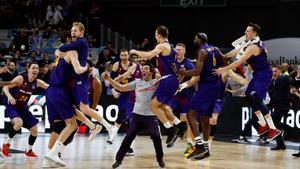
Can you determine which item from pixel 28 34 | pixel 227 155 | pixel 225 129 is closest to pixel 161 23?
Answer: pixel 28 34

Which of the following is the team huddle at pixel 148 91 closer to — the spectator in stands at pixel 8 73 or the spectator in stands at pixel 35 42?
the spectator in stands at pixel 8 73

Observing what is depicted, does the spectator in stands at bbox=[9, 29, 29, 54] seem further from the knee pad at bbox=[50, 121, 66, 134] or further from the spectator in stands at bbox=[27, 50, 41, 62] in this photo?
the knee pad at bbox=[50, 121, 66, 134]

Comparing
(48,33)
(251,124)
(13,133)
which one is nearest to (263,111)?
(251,124)

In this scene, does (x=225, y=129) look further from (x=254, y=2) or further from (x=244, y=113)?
(x=254, y=2)

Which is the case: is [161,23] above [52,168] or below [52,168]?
above

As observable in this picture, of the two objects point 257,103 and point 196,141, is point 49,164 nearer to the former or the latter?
point 196,141

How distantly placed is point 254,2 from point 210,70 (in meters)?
12.3

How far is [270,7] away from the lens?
22141mm

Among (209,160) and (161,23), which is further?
(161,23)

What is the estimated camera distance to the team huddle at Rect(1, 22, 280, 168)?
9828 millimetres

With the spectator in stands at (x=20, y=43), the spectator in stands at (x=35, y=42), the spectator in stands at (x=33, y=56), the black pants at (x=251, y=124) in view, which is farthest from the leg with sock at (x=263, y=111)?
the spectator in stands at (x=35, y=42)

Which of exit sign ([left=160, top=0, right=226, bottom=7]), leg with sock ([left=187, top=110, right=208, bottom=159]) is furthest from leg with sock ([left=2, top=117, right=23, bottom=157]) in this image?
exit sign ([left=160, top=0, right=226, bottom=7])

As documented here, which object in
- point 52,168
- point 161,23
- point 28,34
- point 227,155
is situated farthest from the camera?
point 161,23

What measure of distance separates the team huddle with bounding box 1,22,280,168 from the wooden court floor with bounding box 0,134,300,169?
1.01ft
